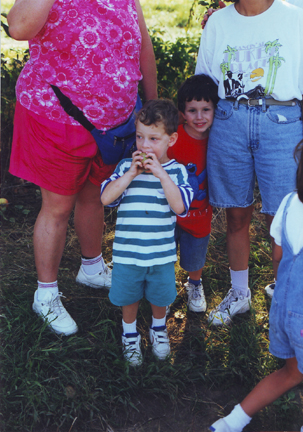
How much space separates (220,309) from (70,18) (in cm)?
179

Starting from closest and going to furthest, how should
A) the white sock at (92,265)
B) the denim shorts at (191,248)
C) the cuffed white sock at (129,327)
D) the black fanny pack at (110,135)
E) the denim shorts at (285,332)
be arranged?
1. the denim shorts at (285,332)
2. the black fanny pack at (110,135)
3. the cuffed white sock at (129,327)
4. the denim shorts at (191,248)
5. the white sock at (92,265)

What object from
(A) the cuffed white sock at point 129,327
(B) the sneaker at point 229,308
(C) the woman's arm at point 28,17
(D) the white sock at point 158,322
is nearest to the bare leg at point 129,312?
(A) the cuffed white sock at point 129,327

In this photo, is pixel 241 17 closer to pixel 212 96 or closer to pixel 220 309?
pixel 212 96

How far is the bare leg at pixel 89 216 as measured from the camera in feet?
8.71

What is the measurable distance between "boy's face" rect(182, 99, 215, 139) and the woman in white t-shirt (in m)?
0.05

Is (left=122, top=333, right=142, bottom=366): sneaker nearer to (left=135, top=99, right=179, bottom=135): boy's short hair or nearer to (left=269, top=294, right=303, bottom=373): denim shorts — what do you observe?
(left=269, top=294, right=303, bottom=373): denim shorts

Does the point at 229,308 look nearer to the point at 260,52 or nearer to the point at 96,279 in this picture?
the point at 96,279

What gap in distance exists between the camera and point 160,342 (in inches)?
93.4

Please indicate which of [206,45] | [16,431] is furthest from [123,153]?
[16,431]

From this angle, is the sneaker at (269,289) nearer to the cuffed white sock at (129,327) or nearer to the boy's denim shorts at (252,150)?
the boy's denim shorts at (252,150)

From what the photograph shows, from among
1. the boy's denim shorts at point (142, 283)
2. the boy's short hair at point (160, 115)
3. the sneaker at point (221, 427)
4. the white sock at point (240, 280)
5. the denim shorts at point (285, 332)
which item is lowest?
the sneaker at point (221, 427)

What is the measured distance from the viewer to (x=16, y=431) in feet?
6.40

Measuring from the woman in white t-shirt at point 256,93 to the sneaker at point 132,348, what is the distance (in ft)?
3.04

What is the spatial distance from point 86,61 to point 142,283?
1.09 m
